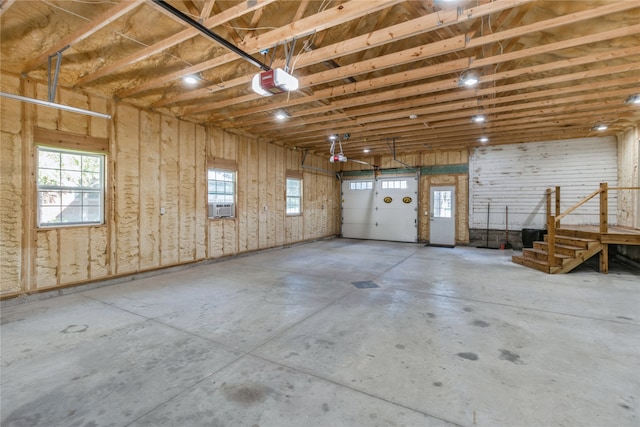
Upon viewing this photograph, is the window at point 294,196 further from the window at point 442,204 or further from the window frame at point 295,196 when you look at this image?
the window at point 442,204

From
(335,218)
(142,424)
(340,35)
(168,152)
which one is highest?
(340,35)

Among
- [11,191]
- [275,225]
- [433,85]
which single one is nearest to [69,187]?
[11,191]

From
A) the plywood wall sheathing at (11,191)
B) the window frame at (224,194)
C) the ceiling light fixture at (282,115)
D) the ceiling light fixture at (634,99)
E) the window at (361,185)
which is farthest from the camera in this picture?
the window at (361,185)

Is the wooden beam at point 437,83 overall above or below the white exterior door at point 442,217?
above

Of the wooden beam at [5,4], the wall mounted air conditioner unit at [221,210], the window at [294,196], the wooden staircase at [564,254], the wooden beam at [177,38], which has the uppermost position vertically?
the wooden beam at [177,38]

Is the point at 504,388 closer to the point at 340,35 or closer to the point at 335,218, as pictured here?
the point at 340,35

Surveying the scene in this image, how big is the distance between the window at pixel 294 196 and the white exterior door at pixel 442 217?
4476mm

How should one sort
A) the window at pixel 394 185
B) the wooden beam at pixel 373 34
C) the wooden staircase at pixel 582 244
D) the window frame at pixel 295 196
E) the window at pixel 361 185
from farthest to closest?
the window at pixel 361 185 < the window at pixel 394 185 < the window frame at pixel 295 196 < the wooden staircase at pixel 582 244 < the wooden beam at pixel 373 34

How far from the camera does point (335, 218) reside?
1163 cm

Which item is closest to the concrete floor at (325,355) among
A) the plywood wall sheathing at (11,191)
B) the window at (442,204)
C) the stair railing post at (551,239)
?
the plywood wall sheathing at (11,191)

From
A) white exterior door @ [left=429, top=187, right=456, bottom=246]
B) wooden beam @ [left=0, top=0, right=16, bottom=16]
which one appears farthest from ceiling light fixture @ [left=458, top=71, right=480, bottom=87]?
white exterior door @ [left=429, top=187, right=456, bottom=246]

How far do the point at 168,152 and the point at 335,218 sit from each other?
Result: 7005mm

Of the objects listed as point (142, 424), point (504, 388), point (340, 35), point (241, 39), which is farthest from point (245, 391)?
point (340, 35)

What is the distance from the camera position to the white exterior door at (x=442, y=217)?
9.63 m
